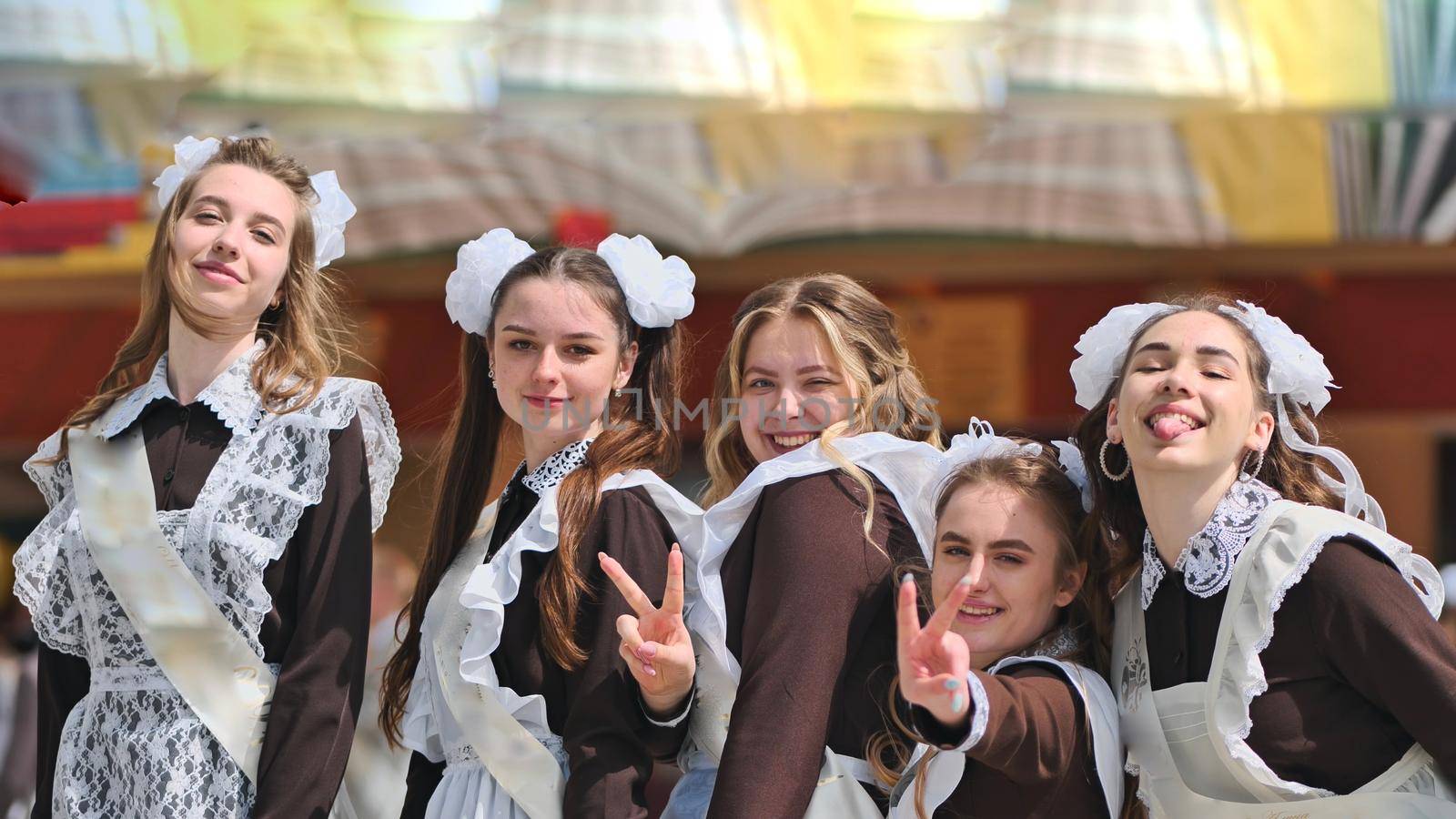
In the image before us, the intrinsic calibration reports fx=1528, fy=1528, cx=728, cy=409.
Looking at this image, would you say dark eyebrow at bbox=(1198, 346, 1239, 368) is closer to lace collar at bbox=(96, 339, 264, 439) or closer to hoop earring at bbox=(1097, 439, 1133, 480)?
hoop earring at bbox=(1097, 439, 1133, 480)

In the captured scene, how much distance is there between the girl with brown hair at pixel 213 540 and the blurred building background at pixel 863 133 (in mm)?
3301

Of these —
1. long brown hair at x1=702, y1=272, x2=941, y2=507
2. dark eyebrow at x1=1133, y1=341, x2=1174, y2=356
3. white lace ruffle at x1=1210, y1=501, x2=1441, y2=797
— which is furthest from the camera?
long brown hair at x1=702, y1=272, x2=941, y2=507

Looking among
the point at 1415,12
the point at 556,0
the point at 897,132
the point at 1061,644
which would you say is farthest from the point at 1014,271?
the point at 1061,644

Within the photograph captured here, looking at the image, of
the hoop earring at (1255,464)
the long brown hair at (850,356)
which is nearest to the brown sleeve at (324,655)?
the long brown hair at (850,356)

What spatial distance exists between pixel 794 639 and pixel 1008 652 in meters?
0.43

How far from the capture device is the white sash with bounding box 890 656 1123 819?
234 centimetres

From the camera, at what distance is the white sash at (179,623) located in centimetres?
245

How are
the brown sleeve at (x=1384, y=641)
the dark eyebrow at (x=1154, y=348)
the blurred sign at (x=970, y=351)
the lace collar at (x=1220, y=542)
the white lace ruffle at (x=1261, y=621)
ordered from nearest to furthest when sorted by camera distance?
the brown sleeve at (x=1384, y=641) → the white lace ruffle at (x=1261, y=621) → the lace collar at (x=1220, y=542) → the dark eyebrow at (x=1154, y=348) → the blurred sign at (x=970, y=351)

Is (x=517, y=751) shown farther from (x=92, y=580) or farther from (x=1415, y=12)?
(x=1415, y=12)

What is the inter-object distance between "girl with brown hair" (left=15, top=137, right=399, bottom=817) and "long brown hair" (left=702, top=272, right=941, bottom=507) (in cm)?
66

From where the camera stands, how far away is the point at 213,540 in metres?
2.50

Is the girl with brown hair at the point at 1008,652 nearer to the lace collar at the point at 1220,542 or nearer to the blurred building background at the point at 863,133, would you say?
the lace collar at the point at 1220,542

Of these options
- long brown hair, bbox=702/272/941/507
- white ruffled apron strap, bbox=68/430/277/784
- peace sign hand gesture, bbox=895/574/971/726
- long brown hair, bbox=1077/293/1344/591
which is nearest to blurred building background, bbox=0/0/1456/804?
long brown hair, bbox=702/272/941/507

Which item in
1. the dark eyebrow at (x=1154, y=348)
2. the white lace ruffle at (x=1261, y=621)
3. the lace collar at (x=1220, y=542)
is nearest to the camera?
the white lace ruffle at (x=1261, y=621)
